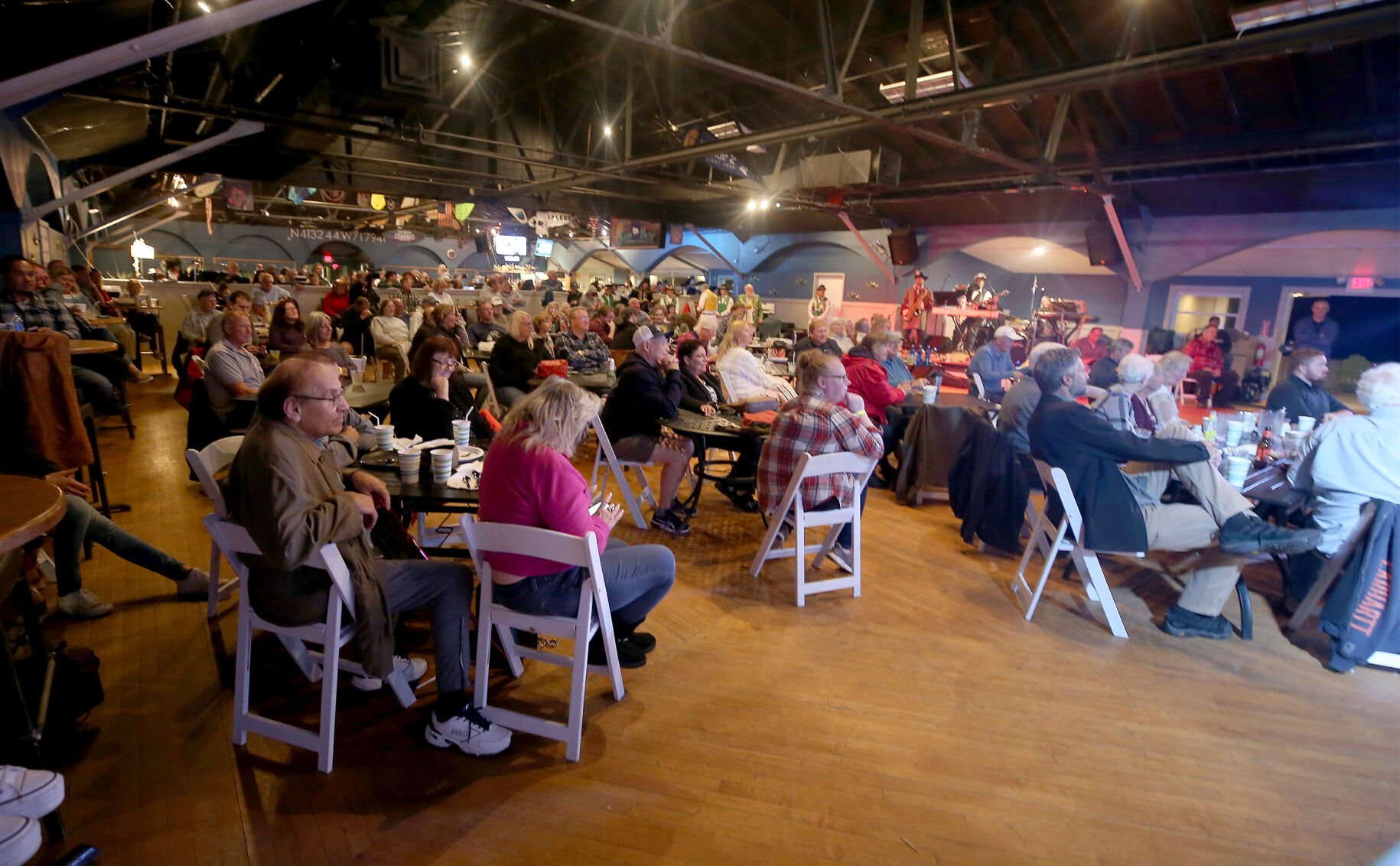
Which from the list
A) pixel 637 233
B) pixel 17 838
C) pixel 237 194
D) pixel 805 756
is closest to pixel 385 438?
pixel 17 838

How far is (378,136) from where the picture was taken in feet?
24.5

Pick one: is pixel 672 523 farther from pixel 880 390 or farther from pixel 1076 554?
pixel 1076 554

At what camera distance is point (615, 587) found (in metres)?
2.48

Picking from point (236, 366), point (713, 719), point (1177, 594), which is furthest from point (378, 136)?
point (1177, 594)

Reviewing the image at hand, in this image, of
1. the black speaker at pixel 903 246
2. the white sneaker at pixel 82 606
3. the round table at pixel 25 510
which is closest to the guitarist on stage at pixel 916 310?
the black speaker at pixel 903 246

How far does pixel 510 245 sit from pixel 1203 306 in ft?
58.6

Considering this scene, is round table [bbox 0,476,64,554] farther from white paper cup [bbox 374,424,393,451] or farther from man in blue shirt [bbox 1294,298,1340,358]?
man in blue shirt [bbox 1294,298,1340,358]

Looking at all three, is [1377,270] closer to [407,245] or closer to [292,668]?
[292,668]

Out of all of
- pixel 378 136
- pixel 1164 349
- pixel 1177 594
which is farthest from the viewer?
pixel 1164 349

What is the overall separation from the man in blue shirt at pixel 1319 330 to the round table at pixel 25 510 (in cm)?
1112

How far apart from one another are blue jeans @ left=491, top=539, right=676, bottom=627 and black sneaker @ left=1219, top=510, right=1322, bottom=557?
277cm

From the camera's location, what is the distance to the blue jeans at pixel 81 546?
292cm

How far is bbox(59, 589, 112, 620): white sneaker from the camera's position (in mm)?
3029

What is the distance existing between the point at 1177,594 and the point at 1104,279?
9.57 metres
